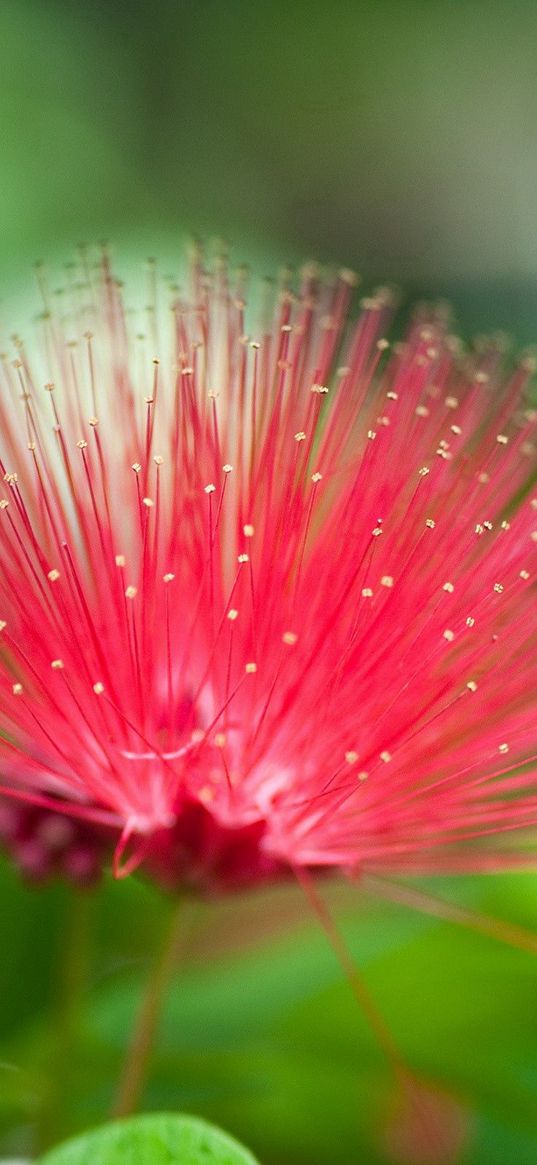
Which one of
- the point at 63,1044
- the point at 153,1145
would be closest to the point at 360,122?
the point at 63,1044

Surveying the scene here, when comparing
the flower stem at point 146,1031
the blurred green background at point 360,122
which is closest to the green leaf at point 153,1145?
the flower stem at point 146,1031

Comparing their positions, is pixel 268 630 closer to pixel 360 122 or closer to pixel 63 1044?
pixel 63 1044

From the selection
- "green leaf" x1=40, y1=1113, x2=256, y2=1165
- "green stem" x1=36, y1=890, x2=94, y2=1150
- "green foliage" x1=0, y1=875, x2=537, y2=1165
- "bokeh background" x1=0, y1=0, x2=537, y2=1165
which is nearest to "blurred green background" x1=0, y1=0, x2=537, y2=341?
"bokeh background" x1=0, y1=0, x2=537, y2=1165

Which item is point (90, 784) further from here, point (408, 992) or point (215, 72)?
point (215, 72)

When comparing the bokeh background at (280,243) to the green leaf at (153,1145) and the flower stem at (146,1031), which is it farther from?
the green leaf at (153,1145)

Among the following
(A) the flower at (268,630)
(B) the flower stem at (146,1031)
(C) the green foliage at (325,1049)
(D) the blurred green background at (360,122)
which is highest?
(D) the blurred green background at (360,122)
